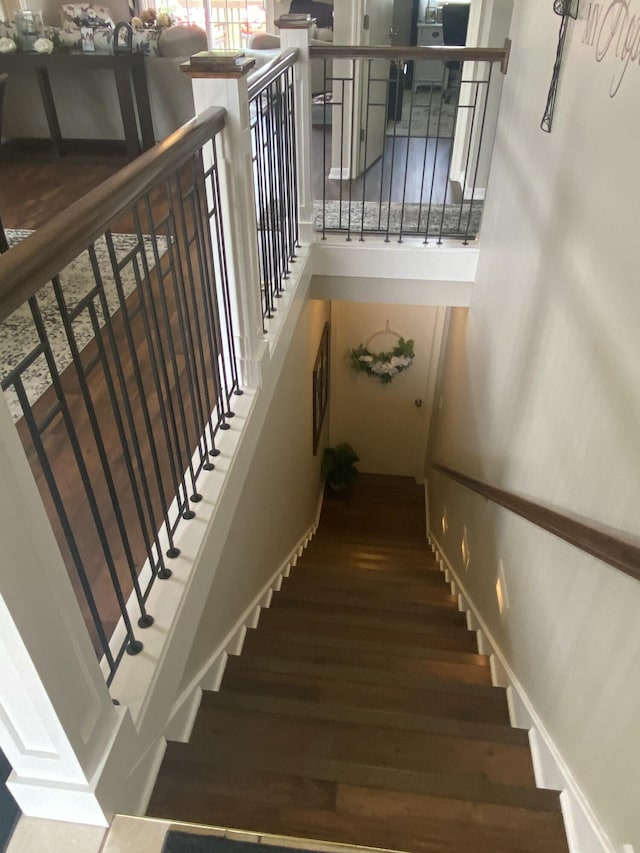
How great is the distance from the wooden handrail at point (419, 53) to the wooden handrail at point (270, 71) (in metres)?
0.30

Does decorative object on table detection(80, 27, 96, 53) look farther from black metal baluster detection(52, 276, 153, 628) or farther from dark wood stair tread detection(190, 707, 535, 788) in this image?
dark wood stair tread detection(190, 707, 535, 788)

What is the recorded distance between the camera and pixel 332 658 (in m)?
2.78

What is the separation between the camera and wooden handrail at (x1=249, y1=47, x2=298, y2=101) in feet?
7.53

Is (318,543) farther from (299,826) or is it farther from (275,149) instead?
(299,826)

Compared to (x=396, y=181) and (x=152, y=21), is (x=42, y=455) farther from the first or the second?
(x=152, y=21)

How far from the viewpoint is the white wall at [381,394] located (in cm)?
633

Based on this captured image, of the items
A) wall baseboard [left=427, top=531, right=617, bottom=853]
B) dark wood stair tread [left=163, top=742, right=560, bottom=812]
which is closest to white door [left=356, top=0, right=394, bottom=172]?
wall baseboard [left=427, top=531, right=617, bottom=853]

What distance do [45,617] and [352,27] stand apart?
4576mm

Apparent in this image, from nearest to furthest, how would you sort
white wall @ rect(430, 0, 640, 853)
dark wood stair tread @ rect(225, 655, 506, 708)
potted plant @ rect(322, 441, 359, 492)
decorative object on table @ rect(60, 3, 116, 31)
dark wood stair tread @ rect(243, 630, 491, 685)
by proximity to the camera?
white wall @ rect(430, 0, 640, 853) < dark wood stair tread @ rect(225, 655, 506, 708) < dark wood stair tread @ rect(243, 630, 491, 685) < decorative object on table @ rect(60, 3, 116, 31) < potted plant @ rect(322, 441, 359, 492)

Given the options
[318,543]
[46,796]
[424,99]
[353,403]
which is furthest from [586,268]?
[424,99]

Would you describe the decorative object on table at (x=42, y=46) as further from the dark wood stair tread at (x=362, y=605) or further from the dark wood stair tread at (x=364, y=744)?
the dark wood stair tread at (x=364, y=744)

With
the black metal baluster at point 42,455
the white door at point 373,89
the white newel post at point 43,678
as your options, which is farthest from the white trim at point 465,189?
the white newel post at point 43,678

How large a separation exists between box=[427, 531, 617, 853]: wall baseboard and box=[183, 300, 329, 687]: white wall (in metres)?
Result: 1.16

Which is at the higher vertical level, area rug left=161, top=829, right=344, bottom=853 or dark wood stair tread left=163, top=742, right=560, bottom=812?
area rug left=161, top=829, right=344, bottom=853
